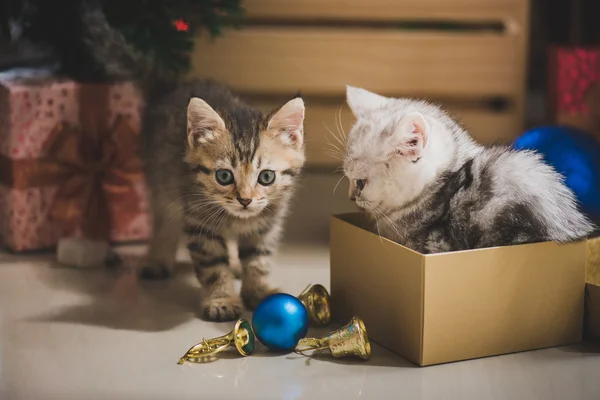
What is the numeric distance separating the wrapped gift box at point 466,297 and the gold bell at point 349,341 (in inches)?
2.8

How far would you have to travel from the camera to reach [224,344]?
1.45 metres

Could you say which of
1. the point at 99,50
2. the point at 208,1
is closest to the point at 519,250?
the point at 208,1

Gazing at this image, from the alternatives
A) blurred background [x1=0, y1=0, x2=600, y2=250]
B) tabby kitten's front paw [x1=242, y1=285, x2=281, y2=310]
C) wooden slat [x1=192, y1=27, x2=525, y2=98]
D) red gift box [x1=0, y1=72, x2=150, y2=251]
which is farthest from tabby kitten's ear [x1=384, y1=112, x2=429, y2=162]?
wooden slat [x1=192, y1=27, x2=525, y2=98]

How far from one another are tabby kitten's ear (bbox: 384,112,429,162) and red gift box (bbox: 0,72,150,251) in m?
0.95

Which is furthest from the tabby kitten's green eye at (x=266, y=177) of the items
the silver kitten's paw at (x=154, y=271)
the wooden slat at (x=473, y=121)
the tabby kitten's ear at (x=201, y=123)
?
→ the wooden slat at (x=473, y=121)

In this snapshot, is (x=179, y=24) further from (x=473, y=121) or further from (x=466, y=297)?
(x=473, y=121)

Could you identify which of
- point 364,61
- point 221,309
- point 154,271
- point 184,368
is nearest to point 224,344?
point 184,368

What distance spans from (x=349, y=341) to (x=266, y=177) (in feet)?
1.35

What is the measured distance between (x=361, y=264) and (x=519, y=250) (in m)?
0.31

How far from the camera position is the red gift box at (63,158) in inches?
81.0

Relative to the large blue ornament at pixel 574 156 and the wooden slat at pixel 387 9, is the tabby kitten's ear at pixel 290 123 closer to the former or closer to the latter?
the large blue ornament at pixel 574 156

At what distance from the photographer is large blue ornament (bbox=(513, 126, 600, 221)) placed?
1611 mm

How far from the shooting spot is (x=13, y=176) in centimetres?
205

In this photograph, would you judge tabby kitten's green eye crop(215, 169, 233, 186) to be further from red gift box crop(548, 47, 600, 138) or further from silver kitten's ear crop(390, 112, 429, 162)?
red gift box crop(548, 47, 600, 138)
